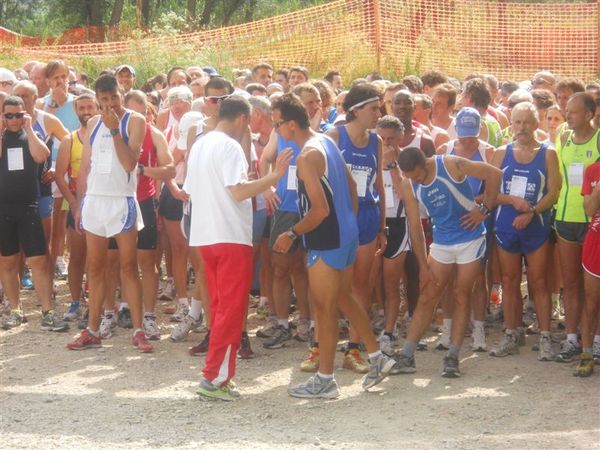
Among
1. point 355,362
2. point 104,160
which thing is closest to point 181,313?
point 104,160

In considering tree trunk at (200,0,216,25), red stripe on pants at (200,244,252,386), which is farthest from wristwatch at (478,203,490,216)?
tree trunk at (200,0,216,25)

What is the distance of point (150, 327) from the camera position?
9.50m

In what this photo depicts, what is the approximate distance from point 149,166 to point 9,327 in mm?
2026

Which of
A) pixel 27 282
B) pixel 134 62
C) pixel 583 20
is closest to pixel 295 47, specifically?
pixel 134 62

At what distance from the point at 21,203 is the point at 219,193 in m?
3.18

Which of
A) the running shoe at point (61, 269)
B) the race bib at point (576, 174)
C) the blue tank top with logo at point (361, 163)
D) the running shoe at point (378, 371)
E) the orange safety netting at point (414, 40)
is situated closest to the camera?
the running shoe at point (378, 371)

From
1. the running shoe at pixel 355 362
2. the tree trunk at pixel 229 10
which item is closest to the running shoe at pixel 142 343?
the running shoe at pixel 355 362

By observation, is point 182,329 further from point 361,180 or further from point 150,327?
point 361,180

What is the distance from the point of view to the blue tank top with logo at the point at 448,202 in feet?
26.4

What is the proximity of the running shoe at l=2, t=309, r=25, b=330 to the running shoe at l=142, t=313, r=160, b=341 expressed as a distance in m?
1.34

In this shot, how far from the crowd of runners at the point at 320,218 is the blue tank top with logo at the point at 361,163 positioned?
0.01m

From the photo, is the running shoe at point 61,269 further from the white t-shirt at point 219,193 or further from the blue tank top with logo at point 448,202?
the blue tank top with logo at point 448,202

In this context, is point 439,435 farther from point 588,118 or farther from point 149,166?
point 149,166

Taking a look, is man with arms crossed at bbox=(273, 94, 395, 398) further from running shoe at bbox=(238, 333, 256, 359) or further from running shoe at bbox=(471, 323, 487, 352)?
running shoe at bbox=(471, 323, 487, 352)
